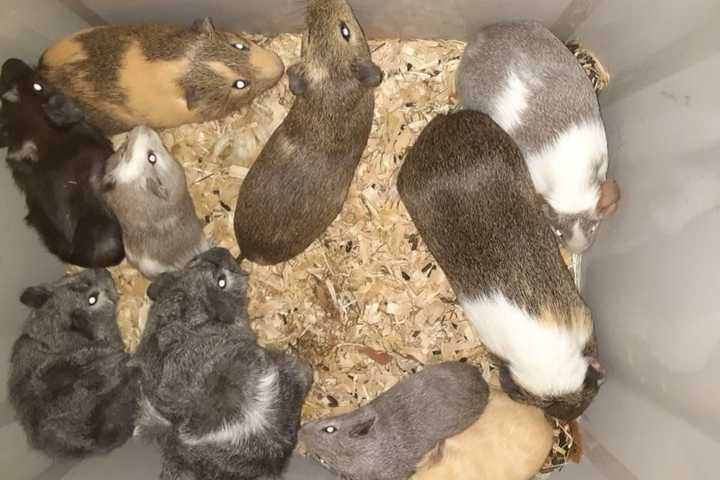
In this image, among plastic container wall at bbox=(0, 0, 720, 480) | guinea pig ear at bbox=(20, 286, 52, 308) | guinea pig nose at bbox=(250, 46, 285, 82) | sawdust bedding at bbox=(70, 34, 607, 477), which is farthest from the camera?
sawdust bedding at bbox=(70, 34, 607, 477)

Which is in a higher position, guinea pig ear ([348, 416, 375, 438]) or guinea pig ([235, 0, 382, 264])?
guinea pig ([235, 0, 382, 264])

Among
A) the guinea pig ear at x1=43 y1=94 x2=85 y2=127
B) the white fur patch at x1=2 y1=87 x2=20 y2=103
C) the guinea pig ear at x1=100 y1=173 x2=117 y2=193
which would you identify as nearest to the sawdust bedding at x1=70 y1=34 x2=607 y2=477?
the guinea pig ear at x1=100 y1=173 x2=117 y2=193

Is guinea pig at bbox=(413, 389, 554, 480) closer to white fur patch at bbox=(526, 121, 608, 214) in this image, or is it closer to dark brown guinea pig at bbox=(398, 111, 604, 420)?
dark brown guinea pig at bbox=(398, 111, 604, 420)

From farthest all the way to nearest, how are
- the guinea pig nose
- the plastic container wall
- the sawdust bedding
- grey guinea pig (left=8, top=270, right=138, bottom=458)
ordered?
the sawdust bedding, the guinea pig nose, grey guinea pig (left=8, top=270, right=138, bottom=458), the plastic container wall

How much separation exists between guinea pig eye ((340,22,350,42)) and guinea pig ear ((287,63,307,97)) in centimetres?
28

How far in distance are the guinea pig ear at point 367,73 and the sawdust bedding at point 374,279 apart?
49 cm

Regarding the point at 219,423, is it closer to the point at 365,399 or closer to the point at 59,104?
the point at 365,399

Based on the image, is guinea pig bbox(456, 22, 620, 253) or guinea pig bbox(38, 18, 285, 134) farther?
guinea pig bbox(38, 18, 285, 134)

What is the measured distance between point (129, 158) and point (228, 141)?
0.71 m

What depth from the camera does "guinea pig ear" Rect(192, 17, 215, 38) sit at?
406cm

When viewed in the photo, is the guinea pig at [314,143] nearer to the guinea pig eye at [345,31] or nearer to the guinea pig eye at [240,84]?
the guinea pig eye at [345,31]

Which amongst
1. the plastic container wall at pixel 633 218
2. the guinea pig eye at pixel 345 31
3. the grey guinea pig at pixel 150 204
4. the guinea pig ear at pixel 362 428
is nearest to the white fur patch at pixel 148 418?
the plastic container wall at pixel 633 218

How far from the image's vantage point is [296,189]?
152 inches

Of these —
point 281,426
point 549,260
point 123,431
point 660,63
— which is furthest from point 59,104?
point 660,63
